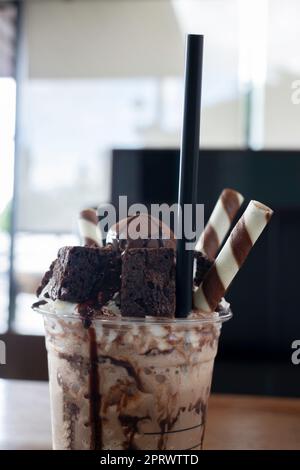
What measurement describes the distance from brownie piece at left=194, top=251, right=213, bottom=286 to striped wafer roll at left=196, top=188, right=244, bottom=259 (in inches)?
3.2

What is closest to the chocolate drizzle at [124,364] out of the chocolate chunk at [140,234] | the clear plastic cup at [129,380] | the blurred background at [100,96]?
the clear plastic cup at [129,380]

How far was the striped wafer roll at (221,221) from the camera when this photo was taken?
69cm

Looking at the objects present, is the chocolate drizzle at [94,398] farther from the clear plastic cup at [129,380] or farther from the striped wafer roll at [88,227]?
the striped wafer roll at [88,227]

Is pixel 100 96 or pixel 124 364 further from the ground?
pixel 100 96

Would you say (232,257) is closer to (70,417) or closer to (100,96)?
(70,417)

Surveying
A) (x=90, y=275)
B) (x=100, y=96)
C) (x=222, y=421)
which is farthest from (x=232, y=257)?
(x=100, y=96)

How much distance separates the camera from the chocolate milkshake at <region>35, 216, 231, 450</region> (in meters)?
0.53

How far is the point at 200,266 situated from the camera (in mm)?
604

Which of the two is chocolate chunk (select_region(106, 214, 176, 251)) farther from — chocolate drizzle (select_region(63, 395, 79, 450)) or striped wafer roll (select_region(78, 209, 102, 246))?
chocolate drizzle (select_region(63, 395, 79, 450))

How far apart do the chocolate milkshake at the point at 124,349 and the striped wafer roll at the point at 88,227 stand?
0.29 feet

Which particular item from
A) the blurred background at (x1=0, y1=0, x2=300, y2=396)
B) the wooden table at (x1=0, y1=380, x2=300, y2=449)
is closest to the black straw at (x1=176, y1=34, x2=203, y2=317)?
the wooden table at (x1=0, y1=380, x2=300, y2=449)

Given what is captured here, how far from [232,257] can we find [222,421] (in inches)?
12.7

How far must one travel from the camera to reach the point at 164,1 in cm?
387
